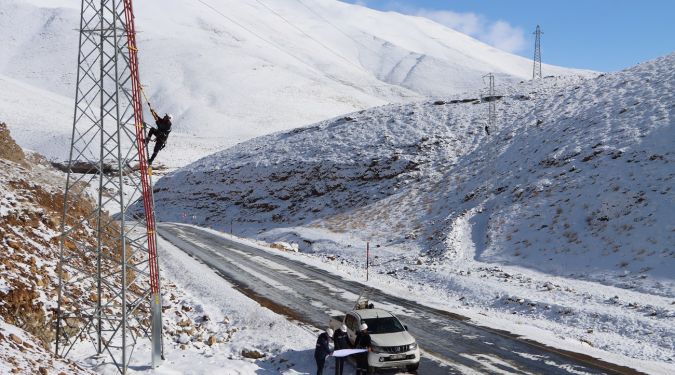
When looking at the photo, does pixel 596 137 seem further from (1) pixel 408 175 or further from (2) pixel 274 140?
(2) pixel 274 140

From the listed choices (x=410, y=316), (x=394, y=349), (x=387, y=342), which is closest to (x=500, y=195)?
(x=410, y=316)

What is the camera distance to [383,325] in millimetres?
14875

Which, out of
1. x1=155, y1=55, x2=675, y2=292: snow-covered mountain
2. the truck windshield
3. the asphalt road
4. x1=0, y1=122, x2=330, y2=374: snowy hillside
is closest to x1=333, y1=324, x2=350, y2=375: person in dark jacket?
the truck windshield

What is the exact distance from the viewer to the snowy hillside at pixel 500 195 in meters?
24.2

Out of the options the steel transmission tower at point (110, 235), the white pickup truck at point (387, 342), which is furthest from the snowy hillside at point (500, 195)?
the steel transmission tower at point (110, 235)

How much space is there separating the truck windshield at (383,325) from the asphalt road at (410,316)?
134cm

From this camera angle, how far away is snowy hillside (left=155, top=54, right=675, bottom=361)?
24.2 metres

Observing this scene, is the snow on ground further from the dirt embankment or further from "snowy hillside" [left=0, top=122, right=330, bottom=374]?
the dirt embankment

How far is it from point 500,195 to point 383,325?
1052 inches

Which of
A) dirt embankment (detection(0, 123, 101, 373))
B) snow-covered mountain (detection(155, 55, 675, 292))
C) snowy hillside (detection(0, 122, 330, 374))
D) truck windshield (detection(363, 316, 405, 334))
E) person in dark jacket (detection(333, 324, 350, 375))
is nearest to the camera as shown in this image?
dirt embankment (detection(0, 123, 101, 373))

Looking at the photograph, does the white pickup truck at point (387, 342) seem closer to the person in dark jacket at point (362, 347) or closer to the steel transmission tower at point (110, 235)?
the person in dark jacket at point (362, 347)

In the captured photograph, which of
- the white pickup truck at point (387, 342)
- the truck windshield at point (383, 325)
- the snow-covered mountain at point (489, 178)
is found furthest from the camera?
the snow-covered mountain at point (489, 178)

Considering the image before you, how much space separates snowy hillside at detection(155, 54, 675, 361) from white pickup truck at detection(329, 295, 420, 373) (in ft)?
24.7

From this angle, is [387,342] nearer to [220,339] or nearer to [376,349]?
[376,349]
